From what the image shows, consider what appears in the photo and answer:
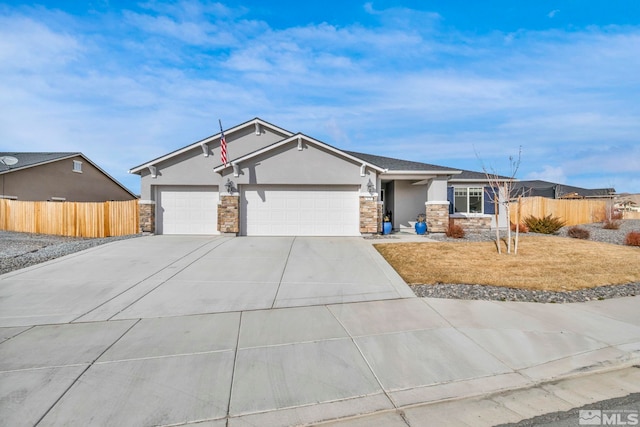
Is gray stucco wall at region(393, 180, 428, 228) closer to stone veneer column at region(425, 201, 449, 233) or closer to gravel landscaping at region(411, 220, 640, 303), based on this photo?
stone veneer column at region(425, 201, 449, 233)

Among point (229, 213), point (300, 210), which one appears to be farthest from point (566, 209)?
point (229, 213)

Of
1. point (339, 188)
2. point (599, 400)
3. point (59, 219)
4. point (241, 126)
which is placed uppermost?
point (241, 126)

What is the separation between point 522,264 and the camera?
9281 millimetres

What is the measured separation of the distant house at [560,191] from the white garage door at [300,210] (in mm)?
21697

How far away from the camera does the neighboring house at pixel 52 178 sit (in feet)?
66.2

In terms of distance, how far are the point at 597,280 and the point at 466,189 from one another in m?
11.5

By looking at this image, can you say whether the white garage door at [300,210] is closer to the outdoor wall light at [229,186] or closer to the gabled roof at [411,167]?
the outdoor wall light at [229,186]

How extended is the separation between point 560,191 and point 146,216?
124ft

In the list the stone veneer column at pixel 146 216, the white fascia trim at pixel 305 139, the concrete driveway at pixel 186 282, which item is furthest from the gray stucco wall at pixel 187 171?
the concrete driveway at pixel 186 282

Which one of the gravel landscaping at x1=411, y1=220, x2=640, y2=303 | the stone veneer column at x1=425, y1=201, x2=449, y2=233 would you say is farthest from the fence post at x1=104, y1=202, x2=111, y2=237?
the stone veneer column at x1=425, y1=201, x2=449, y2=233

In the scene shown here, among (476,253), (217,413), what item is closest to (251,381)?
(217,413)

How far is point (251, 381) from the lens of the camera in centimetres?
360

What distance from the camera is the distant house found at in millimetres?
32188

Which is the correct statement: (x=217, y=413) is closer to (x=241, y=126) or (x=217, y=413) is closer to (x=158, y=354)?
(x=158, y=354)
